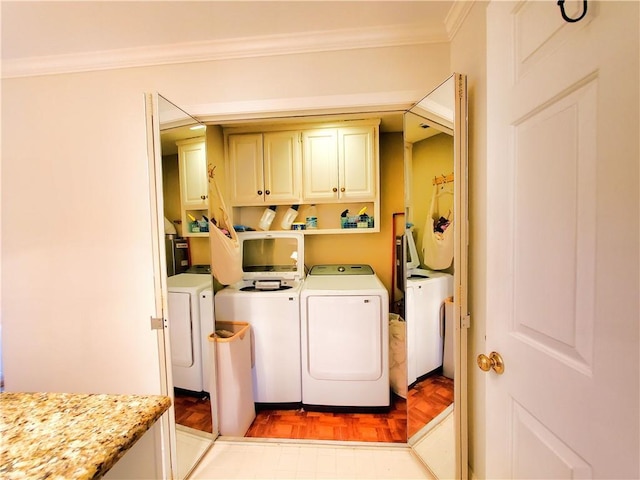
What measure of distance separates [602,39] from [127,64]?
206cm

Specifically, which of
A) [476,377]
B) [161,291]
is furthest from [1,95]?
[476,377]

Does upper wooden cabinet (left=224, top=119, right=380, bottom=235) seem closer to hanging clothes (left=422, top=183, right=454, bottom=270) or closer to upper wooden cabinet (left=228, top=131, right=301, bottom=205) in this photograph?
upper wooden cabinet (left=228, top=131, right=301, bottom=205)

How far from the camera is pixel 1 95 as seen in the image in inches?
59.7

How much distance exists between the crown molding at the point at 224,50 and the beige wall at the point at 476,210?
0.25 metres

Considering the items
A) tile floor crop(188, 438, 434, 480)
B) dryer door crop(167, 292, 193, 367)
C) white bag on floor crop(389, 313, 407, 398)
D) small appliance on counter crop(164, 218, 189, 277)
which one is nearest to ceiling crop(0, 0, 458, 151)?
small appliance on counter crop(164, 218, 189, 277)

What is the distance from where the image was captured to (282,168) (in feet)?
7.46

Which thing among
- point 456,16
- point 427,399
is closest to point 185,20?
point 456,16

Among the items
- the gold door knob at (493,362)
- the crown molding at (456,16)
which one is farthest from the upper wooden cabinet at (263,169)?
the gold door knob at (493,362)

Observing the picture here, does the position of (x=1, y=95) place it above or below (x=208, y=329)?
above

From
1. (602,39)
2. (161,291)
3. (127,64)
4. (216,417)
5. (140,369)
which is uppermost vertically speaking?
(127,64)

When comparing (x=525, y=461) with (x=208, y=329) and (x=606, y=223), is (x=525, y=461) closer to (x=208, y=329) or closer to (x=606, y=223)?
(x=606, y=223)

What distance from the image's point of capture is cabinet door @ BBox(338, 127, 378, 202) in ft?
7.12

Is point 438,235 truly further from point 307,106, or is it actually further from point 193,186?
point 193,186

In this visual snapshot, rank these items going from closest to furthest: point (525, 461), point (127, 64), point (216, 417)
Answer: point (525, 461)
point (127, 64)
point (216, 417)
